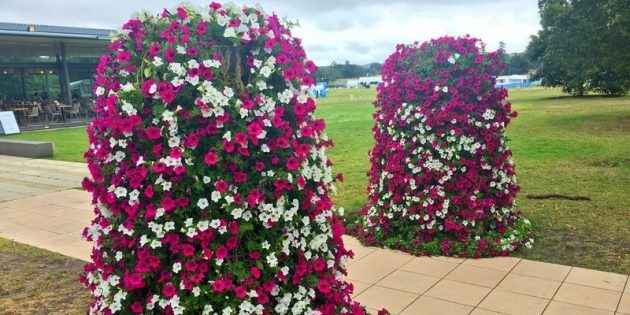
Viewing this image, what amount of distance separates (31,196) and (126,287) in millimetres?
7235

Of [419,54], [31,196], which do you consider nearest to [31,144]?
[31,196]

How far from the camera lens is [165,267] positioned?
8.27 ft

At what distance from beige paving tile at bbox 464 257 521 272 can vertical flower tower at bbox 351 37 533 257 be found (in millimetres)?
104

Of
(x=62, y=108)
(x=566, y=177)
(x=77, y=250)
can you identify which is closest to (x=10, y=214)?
(x=77, y=250)

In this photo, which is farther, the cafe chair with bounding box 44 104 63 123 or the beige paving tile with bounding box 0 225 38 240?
the cafe chair with bounding box 44 104 63 123

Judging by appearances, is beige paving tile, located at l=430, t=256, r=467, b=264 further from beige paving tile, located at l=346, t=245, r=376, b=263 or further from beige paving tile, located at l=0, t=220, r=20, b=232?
beige paving tile, located at l=0, t=220, r=20, b=232

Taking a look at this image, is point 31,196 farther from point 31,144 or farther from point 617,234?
point 617,234

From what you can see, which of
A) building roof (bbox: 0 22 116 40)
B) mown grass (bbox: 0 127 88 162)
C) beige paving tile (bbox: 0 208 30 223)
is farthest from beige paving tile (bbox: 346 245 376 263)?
building roof (bbox: 0 22 116 40)

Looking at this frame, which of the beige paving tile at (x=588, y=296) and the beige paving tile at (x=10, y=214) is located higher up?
the beige paving tile at (x=10, y=214)

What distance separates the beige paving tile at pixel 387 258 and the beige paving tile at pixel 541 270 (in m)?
1.00

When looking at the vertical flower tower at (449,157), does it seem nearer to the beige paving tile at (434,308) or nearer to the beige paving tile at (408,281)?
the beige paving tile at (408,281)

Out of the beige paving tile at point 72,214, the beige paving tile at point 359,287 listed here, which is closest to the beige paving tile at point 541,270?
the beige paving tile at point 359,287

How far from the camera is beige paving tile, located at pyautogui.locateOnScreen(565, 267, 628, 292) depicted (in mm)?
4285

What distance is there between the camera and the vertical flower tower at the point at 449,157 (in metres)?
5.25
